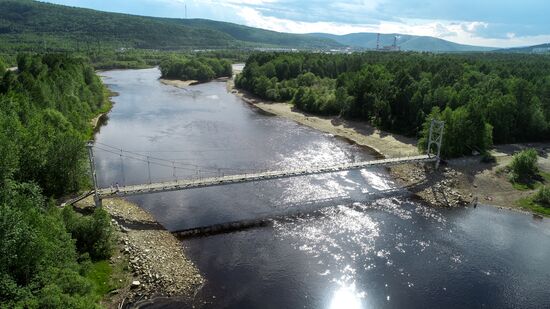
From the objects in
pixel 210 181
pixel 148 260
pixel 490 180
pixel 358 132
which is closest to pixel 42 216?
pixel 148 260

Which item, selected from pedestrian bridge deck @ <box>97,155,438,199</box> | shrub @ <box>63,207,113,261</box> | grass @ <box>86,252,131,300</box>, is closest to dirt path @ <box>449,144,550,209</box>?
pedestrian bridge deck @ <box>97,155,438,199</box>

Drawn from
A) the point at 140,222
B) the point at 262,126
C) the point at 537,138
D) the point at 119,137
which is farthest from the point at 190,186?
the point at 537,138

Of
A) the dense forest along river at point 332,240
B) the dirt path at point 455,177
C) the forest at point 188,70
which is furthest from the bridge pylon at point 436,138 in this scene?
the forest at point 188,70

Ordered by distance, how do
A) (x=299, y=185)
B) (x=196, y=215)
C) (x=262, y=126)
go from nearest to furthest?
1. (x=196, y=215)
2. (x=299, y=185)
3. (x=262, y=126)

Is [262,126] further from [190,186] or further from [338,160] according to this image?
[190,186]

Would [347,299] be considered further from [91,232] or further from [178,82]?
[178,82]

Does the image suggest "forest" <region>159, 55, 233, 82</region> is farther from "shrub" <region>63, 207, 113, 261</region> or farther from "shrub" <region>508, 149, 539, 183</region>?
"shrub" <region>63, 207, 113, 261</region>
